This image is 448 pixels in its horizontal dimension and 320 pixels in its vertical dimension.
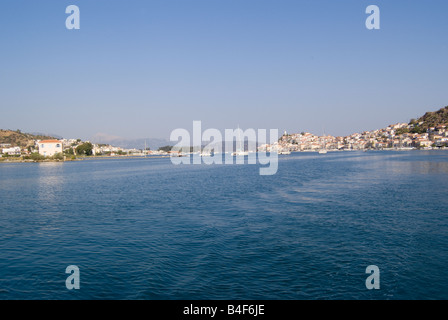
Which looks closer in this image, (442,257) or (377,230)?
(442,257)

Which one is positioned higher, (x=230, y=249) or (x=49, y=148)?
(x=49, y=148)

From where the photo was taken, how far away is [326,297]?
7.52m

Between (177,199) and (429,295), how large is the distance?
17779 millimetres

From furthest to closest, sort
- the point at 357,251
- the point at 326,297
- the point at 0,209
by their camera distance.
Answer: the point at 0,209
the point at 357,251
the point at 326,297

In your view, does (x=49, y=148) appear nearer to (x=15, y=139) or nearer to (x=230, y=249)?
(x=15, y=139)

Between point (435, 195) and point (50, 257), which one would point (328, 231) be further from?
point (435, 195)

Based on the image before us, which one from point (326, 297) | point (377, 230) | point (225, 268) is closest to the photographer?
point (326, 297)

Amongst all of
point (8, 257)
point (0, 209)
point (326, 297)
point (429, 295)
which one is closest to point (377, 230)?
point (429, 295)

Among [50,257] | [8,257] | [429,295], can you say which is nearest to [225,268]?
[429,295]

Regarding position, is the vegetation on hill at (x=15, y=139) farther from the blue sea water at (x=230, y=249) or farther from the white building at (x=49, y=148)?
the blue sea water at (x=230, y=249)

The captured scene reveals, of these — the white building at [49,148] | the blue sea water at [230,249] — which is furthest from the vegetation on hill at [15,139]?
the blue sea water at [230,249]

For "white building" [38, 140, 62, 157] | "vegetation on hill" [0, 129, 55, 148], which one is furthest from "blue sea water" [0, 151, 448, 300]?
"vegetation on hill" [0, 129, 55, 148]

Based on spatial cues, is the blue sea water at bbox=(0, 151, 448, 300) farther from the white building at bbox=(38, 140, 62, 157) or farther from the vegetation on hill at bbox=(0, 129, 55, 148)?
the vegetation on hill at bbox=(0, 129, 55, 148)

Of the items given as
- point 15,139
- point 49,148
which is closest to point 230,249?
point 49,148
